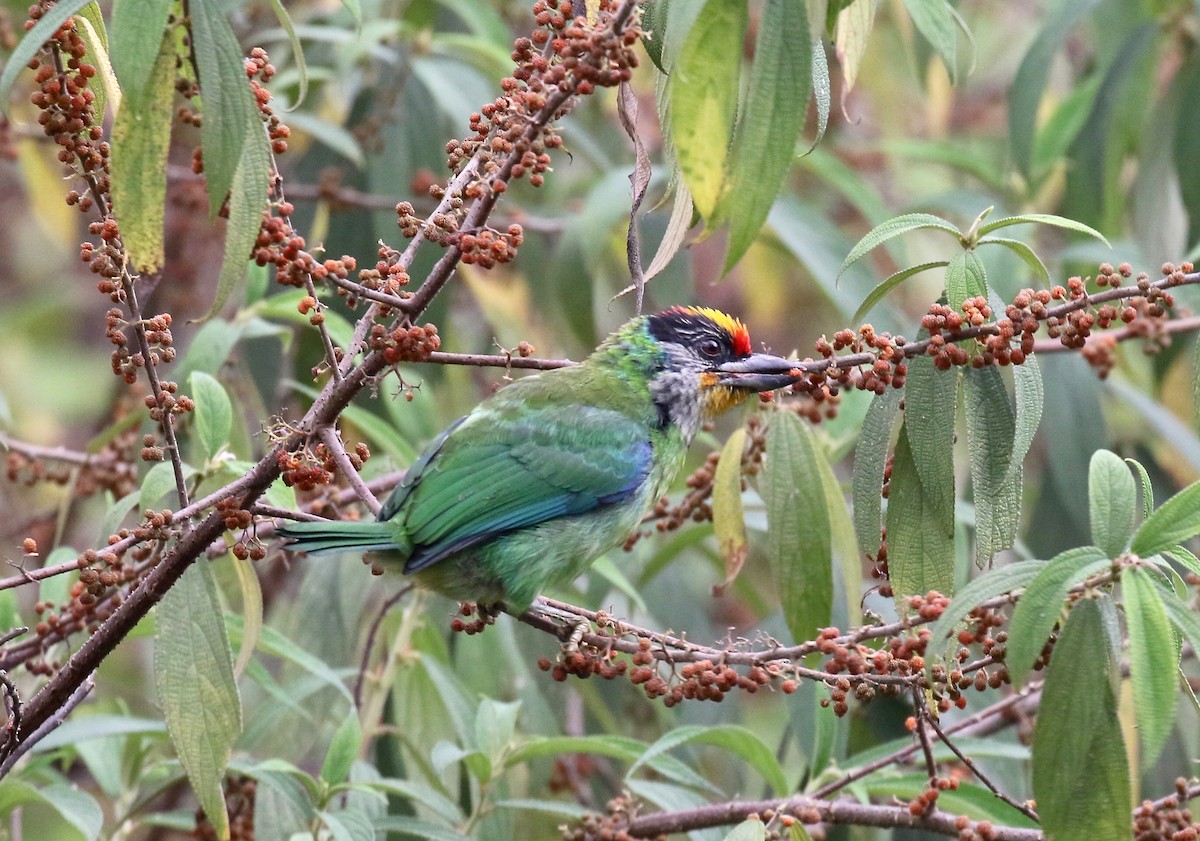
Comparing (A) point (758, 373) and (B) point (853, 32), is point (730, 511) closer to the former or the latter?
(A) point (758, 373)

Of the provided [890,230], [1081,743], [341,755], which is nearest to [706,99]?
[890,230]

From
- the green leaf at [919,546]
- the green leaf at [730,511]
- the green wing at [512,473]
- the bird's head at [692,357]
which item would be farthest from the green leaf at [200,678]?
the bird's head at [692,357]

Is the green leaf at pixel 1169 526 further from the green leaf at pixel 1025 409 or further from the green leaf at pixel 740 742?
the green leaf at pixel 740 742

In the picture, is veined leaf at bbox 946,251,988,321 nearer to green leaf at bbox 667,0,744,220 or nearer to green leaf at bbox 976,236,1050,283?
green leaf at bbox 976,236,1050,283

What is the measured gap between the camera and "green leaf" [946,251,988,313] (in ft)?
7.02

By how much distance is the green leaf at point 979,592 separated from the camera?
Result: 1.69 m

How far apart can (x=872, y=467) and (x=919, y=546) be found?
141 mm

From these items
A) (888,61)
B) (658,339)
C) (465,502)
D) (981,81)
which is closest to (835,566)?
(658,339)

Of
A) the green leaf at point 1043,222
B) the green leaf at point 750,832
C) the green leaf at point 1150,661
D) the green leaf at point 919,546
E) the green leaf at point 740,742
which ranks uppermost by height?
the green leaf at point 1043,222

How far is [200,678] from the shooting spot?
81.8 inches

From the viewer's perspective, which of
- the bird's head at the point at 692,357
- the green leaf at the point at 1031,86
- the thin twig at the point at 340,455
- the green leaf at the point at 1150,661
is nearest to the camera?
the green leaf at the point at 1150,661

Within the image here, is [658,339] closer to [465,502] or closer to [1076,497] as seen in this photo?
[465,502]

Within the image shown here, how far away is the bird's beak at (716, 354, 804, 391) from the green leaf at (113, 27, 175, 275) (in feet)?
3.75

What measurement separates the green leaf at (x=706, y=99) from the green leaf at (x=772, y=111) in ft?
0.14
